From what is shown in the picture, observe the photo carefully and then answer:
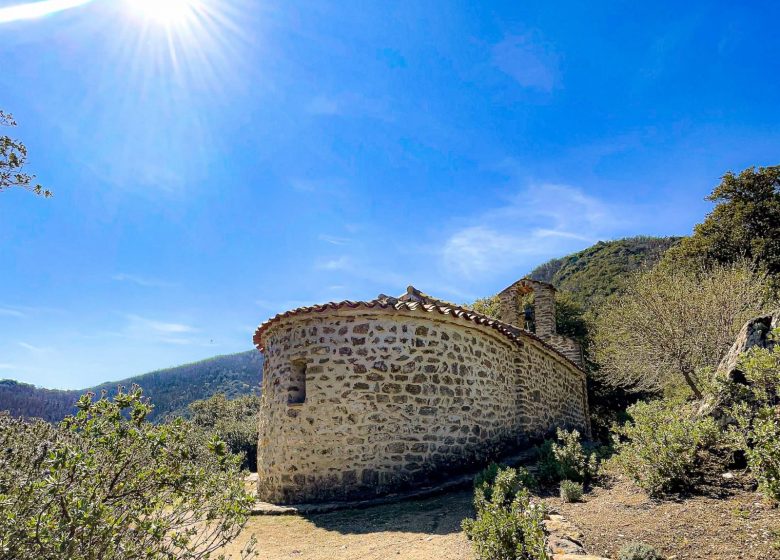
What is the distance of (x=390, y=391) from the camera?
7863 millimetres

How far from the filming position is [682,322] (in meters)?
12.1

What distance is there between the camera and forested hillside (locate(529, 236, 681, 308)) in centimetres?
3728

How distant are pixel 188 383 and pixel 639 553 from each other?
56763 millimetres

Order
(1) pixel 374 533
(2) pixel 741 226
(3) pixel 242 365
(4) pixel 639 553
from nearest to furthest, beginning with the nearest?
(4) pixel 639 553 < (1) pixel 374 533 < (2) pixel 741 226 < (3) pixel 242 365

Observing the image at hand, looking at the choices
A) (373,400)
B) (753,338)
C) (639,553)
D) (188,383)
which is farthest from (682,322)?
(188,383)

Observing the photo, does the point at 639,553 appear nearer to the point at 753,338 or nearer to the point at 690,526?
the point at 690,526

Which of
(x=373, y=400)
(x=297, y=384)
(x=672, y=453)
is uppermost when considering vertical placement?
(x=297, y=384)

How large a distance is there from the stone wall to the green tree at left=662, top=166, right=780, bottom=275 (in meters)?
15.7

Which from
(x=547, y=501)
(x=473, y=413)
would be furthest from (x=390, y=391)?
(x=547, y=501)

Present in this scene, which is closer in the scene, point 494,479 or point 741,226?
point 494,479

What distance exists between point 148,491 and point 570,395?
13985 millimetres

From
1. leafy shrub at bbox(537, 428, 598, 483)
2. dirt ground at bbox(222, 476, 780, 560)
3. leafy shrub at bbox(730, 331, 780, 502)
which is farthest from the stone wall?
leafy shrub at bbox(730, 331, 780, 502)

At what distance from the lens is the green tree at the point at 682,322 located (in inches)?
452

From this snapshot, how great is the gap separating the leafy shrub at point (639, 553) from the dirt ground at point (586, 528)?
114 millimetres
